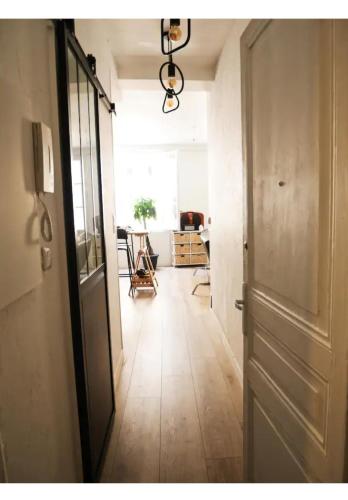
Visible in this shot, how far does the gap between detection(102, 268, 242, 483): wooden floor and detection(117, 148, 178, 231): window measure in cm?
419

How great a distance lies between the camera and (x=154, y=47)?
2656 mm

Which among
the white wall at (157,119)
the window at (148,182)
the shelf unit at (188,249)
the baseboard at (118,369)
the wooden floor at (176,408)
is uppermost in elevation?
the white wall at (157,119)

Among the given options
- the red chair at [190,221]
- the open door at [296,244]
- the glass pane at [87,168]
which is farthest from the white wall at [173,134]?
the open door at [296,244]

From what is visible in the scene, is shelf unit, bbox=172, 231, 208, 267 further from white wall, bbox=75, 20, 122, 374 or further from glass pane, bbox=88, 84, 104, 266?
glass pane, bbox=88, 84, 104, 266

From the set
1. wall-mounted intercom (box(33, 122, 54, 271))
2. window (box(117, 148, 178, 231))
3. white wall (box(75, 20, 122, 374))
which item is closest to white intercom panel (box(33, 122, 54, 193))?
wall-mounted intercom (box(33, 122, 54, 271))

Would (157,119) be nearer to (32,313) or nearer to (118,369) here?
(118,369)

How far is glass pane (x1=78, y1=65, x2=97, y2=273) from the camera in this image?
1.51m

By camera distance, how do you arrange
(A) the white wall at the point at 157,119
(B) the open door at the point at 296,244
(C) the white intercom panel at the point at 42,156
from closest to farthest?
(B) the open door at the point at 296,244, (C) the white intercom panel at the point at 42,156, (A) the white wall at the point at 157,119

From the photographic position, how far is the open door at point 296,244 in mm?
683

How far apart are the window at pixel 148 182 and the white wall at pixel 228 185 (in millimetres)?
3919

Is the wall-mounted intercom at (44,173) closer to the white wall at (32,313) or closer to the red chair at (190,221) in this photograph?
the white wall at (32,313)
